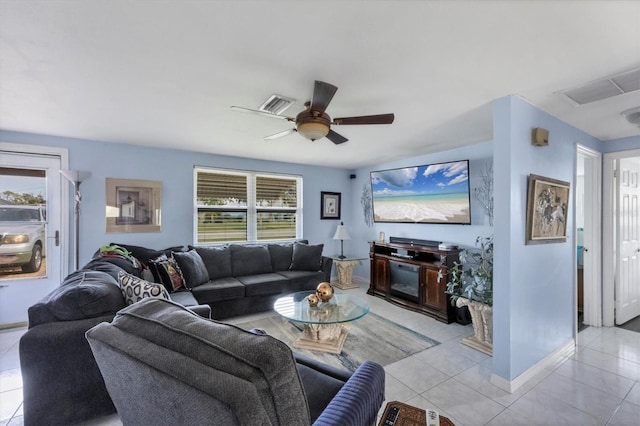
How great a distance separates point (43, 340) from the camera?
1541 mm

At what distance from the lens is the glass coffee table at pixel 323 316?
8.07ft

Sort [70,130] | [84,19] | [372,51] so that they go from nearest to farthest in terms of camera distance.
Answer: [84,19]
[372,51]
[70,130]

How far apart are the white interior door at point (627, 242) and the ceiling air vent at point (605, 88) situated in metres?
1.84

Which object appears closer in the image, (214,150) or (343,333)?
(343,333)

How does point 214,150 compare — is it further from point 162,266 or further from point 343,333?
point 343,333

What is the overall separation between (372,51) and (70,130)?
3.46 meters

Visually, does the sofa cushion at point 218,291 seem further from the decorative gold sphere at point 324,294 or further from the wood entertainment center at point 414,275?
the wood entertainment center at point 414,275

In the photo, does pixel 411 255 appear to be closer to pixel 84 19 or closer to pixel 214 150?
pixel 214 150

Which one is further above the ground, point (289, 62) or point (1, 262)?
point (289, 62)

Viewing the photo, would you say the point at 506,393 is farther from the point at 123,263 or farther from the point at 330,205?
the point at 330,205

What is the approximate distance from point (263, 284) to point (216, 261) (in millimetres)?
764

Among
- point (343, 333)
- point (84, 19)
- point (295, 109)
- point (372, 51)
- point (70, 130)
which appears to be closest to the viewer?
point (84, 19)

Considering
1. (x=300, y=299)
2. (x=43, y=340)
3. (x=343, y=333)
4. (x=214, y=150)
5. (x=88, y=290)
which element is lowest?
(x=343, y=333)

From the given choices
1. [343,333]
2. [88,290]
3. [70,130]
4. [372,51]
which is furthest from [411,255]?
[70,130]
